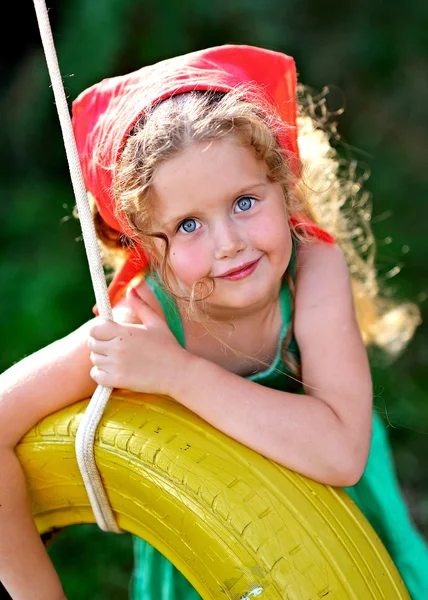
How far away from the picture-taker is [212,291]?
1.26m

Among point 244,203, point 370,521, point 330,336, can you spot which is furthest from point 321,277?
point 370,521

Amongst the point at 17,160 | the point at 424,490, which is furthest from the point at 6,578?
the point at 17,160

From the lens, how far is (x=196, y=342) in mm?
1431

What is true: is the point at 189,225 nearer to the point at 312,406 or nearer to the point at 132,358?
the point at 132,358

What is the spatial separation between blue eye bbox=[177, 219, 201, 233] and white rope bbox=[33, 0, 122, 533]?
0.12m

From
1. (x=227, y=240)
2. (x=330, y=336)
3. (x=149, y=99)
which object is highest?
(x=149, y=99)

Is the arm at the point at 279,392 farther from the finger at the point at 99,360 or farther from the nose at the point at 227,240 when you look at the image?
the nose at the point at 227,240

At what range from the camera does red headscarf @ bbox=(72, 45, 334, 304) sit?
1.28 m

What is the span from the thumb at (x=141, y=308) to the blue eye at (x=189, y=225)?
0.16 m

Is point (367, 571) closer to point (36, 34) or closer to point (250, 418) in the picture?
point (250, 418)

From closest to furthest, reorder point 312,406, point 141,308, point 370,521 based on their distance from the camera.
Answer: point 312,406, point 141,308, point 370,521

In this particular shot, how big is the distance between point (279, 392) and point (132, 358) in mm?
209

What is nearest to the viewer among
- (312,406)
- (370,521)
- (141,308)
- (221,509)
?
(221,509)

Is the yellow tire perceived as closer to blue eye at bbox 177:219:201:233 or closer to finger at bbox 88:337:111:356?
finger at bbox 88:337:111:356
